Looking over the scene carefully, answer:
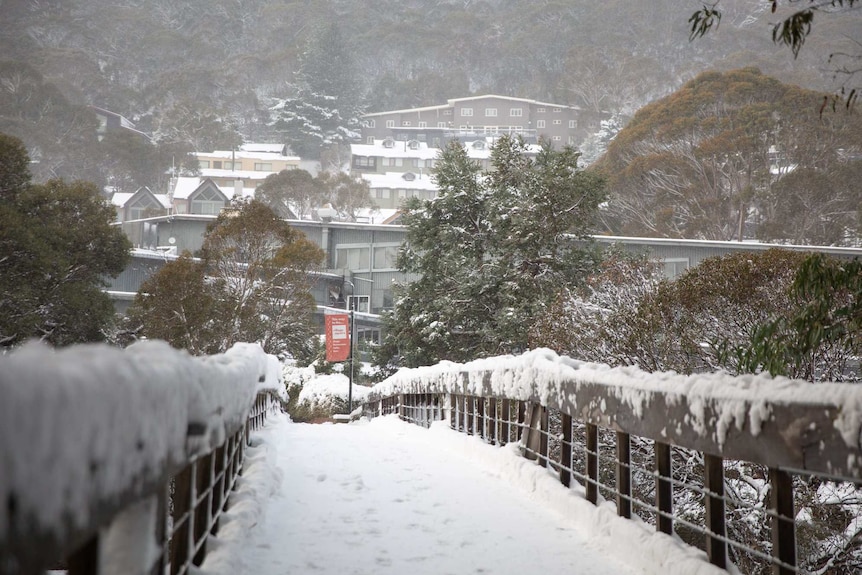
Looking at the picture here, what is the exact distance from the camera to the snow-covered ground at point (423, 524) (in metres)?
4.36

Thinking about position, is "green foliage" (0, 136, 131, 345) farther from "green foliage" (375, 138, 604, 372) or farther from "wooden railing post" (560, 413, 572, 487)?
"wooden railing post" (560, 413, 572, 487)

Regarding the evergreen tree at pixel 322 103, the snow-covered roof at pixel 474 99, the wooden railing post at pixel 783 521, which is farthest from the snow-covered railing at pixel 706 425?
the snow-covered roof at pixel 474 99

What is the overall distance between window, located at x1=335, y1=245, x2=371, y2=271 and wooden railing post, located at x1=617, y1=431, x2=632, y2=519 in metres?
48.7

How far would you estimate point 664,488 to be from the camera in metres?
4.44

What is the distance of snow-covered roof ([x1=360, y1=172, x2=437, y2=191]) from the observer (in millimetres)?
107250

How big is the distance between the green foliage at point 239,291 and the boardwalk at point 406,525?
30175 millimetres

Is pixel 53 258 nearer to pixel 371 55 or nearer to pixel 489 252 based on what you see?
pixel 489 252

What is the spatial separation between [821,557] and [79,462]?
11391 mm

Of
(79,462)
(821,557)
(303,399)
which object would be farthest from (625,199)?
(79,462)

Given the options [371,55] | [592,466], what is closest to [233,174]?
[371,55]

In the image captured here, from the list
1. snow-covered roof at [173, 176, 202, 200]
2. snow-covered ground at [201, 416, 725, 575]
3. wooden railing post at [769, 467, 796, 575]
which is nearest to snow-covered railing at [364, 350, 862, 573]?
wooden railing post at [769, 467, 796, 575]

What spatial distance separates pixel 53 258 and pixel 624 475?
34.1 meters

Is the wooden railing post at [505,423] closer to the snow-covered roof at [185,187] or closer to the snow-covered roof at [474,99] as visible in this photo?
the snow-covered roof at [185,187]

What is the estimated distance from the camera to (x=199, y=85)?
148m
